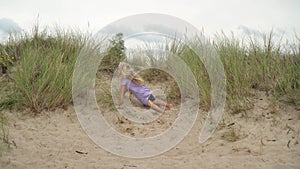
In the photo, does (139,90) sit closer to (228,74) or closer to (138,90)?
(138,90)

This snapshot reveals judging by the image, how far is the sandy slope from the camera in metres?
2.86

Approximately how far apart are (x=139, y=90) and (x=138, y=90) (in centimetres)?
1

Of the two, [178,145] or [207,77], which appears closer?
[178,145]

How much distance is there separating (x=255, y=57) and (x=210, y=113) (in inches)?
48.4

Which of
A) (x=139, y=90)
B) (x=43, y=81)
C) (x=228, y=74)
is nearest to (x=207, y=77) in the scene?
(x=228, y=74)

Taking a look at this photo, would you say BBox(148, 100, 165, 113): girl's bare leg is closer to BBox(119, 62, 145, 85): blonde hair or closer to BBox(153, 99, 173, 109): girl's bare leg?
BBox(153, 99, 173, 109): girl's bare leg

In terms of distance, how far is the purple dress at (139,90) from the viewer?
4.21 m

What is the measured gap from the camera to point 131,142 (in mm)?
3502

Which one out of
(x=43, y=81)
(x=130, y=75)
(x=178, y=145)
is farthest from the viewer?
(x=130, y=75)

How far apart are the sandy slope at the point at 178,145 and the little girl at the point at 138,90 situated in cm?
22

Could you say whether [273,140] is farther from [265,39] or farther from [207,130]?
[265,39]

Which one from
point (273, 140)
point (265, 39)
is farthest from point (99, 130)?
point (265, 39)

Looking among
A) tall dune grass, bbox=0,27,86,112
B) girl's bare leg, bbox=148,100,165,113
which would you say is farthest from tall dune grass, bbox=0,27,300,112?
girl's bare leg, bbox=148,100,165,113

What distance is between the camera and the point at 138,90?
13.9 ft
